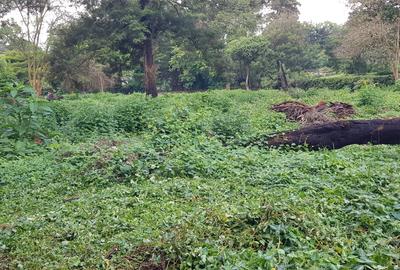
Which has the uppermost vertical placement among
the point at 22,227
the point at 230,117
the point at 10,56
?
the point at 10,56

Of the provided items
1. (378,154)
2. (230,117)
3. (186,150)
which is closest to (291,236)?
(186,150)

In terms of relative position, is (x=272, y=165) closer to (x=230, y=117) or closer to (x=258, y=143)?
(x=258, y=143)

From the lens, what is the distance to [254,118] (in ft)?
34.2

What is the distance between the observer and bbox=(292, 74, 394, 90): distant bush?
23.8 meters

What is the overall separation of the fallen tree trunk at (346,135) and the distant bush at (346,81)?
16586 mm

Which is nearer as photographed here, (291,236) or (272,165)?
(291,236)

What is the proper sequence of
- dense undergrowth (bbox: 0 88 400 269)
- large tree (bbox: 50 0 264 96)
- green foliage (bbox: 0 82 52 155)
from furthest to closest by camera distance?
large tree (bbox: 50 0 264 96) < green foliage (bbox: 0 82 52 155) < dense undergrowth (bbox: 0 88 400 269)

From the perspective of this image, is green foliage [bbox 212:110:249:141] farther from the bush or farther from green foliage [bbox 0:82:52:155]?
green foliage [bbox 0:82:52:155]

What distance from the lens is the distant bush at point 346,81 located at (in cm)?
2384

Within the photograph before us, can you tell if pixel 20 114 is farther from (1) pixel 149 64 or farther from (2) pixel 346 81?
Answer: (2) pixel 346 81

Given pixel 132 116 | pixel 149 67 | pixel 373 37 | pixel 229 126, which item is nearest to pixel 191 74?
pixel 149 67

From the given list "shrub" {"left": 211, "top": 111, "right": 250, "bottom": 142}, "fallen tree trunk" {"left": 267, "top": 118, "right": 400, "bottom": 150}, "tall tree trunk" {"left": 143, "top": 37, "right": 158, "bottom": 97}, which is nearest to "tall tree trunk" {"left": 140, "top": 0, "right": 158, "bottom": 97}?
"tall tree trunk" {"left": 143, "top": 37, "right": 158, "bottom": 97}

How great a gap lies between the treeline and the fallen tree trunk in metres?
3.07

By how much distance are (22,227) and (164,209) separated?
4.14ft
